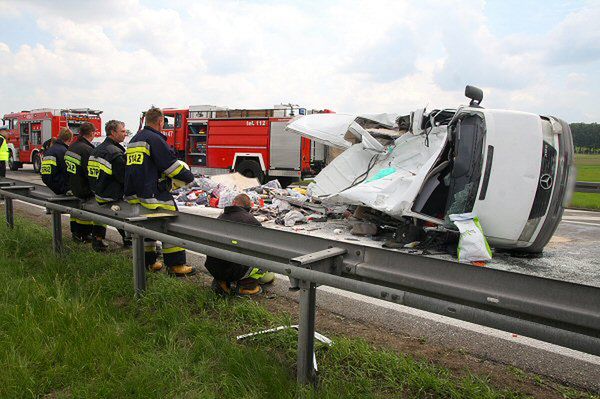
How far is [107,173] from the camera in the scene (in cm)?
498

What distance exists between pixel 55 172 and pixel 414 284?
5416mm

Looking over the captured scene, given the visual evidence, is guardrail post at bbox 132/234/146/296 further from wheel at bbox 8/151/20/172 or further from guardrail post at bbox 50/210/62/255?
wheel at bbox 8/151/20/172

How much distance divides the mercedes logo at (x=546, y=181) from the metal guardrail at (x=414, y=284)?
3.86m

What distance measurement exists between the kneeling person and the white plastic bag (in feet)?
7.98

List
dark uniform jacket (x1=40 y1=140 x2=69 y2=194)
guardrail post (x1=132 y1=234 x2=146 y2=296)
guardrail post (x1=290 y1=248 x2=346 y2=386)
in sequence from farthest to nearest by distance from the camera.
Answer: dark uniform jacket (x1=40 y1=140 x2=69 y2=194) < guardrail post (x1=132 y1=234 x2=146 y2=296) < guardrail post (x1=290 y1=248 x2=346 y2=386)

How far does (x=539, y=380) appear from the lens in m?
2.68

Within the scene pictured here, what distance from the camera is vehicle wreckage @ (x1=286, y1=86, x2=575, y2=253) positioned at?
544 cm

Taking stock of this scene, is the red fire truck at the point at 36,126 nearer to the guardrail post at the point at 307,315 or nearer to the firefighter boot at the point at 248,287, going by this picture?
the firefighter boot at the point at 248,287

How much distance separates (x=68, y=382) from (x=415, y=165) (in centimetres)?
516

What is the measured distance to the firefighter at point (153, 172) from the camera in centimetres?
464

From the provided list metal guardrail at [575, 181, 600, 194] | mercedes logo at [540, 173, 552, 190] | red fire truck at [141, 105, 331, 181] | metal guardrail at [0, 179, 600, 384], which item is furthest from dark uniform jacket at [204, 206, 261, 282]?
metal guardrail at [575, 181, 600, 194]

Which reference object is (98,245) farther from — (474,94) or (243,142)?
(243,142)

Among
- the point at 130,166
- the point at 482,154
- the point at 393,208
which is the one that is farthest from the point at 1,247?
the point at 482,154

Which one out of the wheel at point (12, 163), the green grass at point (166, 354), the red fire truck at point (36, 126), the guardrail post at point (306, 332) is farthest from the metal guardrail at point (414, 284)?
the wheel at point (12, 163)
